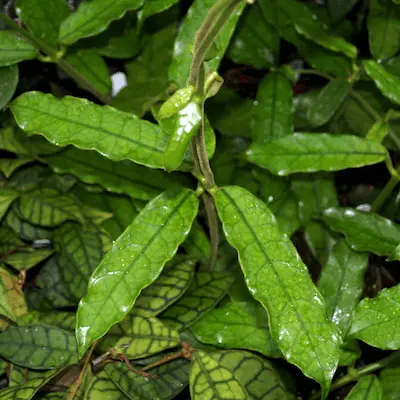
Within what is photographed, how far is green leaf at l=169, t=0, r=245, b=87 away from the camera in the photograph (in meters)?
1.48

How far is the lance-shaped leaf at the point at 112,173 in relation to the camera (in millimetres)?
1701

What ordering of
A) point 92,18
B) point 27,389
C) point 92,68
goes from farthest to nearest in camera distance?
point 92,68
point 92,18
point 27,389

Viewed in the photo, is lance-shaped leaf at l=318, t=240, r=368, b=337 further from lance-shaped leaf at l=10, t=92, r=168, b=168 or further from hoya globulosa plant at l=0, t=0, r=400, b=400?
lance-shaped leaf at l=10, t=92, r=168, b=168

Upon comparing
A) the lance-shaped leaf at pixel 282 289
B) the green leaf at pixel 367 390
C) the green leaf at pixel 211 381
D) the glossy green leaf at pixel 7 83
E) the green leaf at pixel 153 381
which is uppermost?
the lance-shaped leaf at pixel 282 289

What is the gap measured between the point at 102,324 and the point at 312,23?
3.66ft

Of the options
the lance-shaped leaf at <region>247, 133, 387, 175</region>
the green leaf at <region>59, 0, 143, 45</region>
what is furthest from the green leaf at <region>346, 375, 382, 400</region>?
the green leaf at <region>59, 0, 143, 45</region>

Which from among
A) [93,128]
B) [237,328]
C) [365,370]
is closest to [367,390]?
[365,370]

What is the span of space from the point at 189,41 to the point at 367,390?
927mm

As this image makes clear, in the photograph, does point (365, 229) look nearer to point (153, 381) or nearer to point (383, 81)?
point (383, 81)

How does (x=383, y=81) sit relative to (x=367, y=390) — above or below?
above

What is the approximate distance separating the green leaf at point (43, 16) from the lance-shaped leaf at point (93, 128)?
0.43 m

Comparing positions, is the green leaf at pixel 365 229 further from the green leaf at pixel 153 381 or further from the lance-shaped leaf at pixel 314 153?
the green leaf at pixel 153 381

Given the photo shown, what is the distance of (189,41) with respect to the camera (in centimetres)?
150

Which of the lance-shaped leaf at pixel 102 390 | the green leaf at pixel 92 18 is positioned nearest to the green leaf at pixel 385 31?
the green leaf at pixel 92 18
